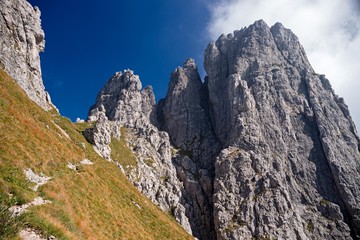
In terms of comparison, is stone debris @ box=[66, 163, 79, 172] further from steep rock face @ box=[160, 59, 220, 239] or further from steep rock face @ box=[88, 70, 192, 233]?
steep rock face @ box=[160, 59, 220, 239]

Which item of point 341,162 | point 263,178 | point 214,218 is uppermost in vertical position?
point 341,162

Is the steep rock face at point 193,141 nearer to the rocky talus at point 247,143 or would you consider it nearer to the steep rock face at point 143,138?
the rocky talus at point 247,143

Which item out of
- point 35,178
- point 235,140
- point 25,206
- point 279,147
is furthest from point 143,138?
point 25,206

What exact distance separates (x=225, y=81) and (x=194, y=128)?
1576 inches

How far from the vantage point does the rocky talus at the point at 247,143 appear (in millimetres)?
111250

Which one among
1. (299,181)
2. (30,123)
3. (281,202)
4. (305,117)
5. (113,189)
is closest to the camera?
(30,123)

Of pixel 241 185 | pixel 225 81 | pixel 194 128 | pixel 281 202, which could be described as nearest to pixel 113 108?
pixel 194 128

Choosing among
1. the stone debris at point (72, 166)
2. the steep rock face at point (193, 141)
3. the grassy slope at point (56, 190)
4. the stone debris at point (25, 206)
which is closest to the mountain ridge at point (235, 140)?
the steep rock face at point (193, 141)

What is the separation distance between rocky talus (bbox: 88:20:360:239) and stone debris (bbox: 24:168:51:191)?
6491 centimetres

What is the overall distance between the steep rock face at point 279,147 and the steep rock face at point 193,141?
337 inches

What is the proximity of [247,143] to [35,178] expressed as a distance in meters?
125

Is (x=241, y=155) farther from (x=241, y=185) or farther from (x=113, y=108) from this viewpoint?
(x=113, y=108)

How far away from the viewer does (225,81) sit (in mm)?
180125

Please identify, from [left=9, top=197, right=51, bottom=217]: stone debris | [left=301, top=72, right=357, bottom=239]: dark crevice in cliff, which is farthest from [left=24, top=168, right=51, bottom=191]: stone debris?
[left=301, top=72, right=357, bottom=239]: dark crevice in cliff
